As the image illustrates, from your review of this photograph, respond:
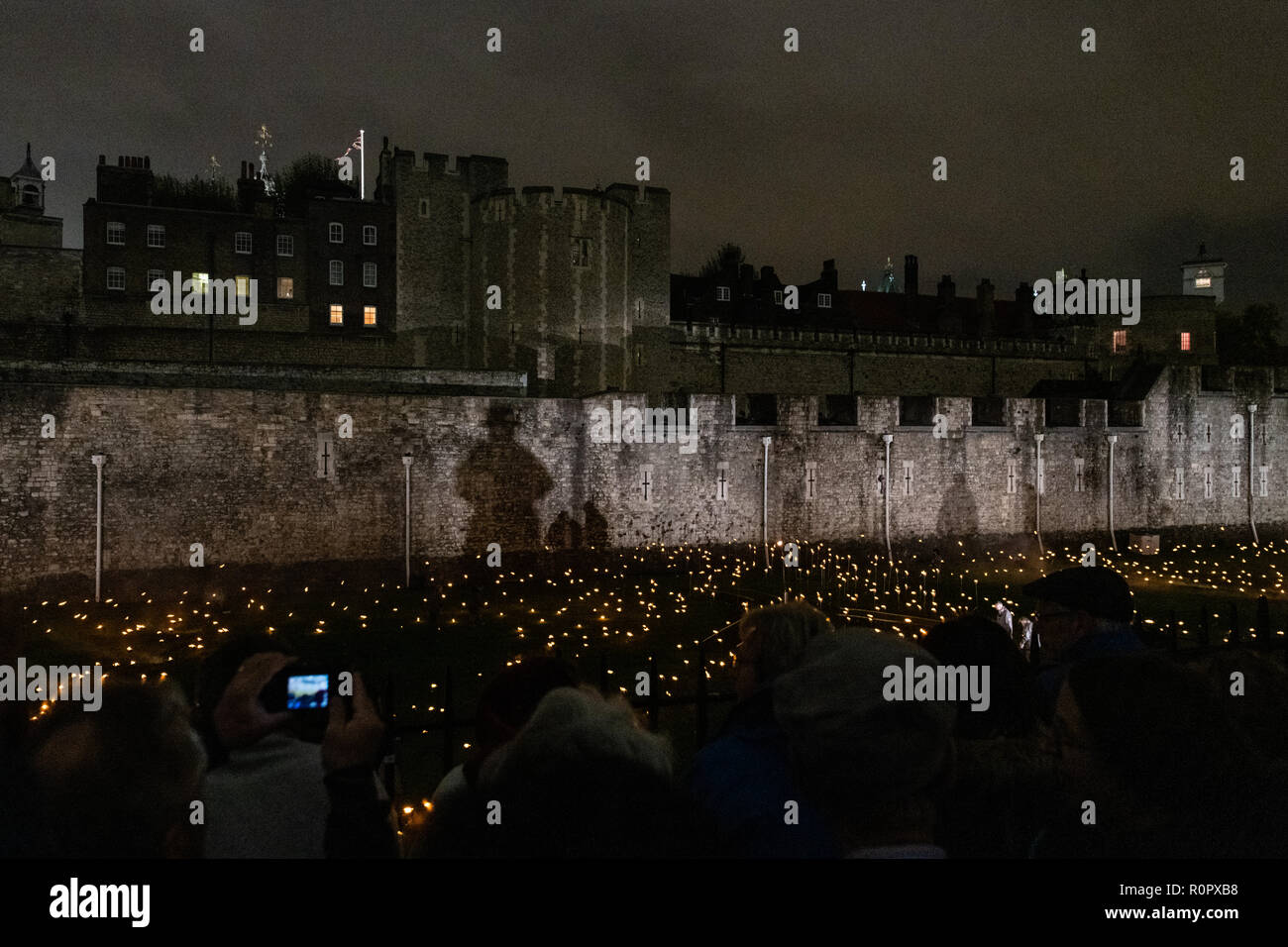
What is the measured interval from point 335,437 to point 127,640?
18.8 feet

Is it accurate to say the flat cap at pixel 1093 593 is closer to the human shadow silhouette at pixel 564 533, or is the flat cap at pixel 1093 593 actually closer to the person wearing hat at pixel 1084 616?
the person wearing hat at pixel 1084 616

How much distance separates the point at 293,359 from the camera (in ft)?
119

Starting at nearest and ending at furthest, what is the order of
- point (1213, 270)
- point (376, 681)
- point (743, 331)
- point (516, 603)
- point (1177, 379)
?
point (376, 681) < point (516, 603) < point (1177, 379) < point (743, 331) < point (1213, 270)

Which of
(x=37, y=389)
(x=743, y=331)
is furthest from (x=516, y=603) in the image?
(x=743, y=331)

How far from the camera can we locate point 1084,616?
4.55 meters

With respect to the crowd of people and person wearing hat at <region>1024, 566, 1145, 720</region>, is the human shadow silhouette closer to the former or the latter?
person wearing hat at <region>1024, 566, 1145, 720</region>

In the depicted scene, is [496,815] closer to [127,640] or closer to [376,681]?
[376,681]

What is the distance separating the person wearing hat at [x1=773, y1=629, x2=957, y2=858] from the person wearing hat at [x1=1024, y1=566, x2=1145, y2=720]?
198cm

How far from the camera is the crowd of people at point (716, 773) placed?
2.40m

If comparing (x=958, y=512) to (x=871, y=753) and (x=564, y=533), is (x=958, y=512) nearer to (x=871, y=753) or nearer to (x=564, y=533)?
(x=564, y=533)

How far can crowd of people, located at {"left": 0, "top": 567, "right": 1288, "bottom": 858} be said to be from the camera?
2400mm

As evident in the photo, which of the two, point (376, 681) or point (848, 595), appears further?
point (848, 595)

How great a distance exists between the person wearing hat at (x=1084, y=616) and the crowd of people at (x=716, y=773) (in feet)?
3.34

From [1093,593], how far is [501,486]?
1596 cm
